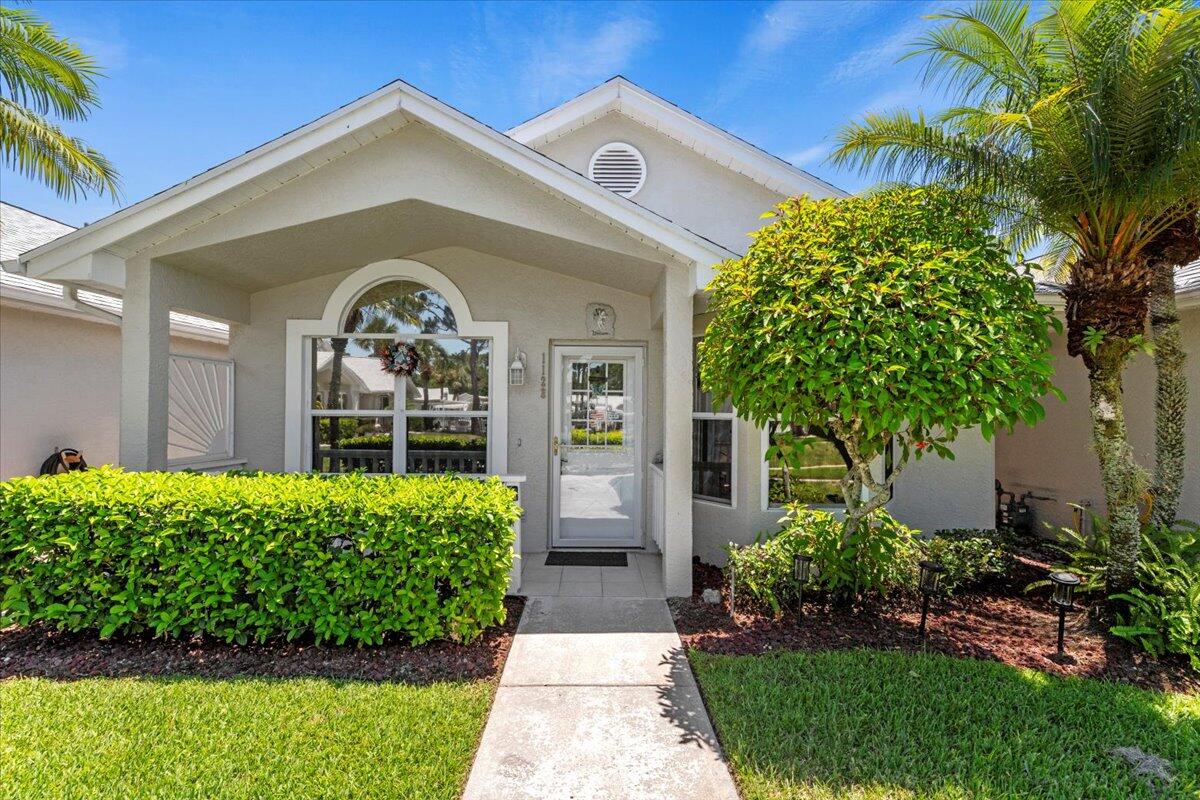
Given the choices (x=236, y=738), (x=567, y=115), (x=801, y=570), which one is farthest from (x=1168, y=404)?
(x=236, y=738)

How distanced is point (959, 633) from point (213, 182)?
27.1 ft

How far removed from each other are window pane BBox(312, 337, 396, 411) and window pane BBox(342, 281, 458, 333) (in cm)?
24

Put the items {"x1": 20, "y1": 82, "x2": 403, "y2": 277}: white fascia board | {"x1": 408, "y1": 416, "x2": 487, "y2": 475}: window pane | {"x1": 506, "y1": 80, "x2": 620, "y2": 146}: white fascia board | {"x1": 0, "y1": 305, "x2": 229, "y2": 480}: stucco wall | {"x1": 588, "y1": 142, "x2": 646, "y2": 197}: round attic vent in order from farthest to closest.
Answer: {"x1": 588, "y1": 142, "x2": 646, "y2": 197}: round attic vent
{"x1": 506, "y1": 80, "x2": 620, "y2": 146}: white fascia board
{"x1": 0, "y1": 305, "x2": 229, "y2": 480}: stucco wall
{"x1": 408, "y1": 416, "x2": 487, "y2": 475}: window pane
{"x1": 20, "y1": 82, "x2": 403, "y2": 277}: white fascia board

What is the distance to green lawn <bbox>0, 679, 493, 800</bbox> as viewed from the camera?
9.98 feet

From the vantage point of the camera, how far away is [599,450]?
8008 mm

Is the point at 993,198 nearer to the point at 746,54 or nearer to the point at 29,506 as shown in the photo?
the point at 746,54

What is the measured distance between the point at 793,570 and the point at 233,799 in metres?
4.46

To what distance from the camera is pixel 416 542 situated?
4594mm

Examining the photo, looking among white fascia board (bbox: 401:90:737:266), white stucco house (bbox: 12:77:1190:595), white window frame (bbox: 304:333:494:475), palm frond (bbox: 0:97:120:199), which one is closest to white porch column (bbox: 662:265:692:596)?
white stucco house (bbox: 12:77:1190:595)

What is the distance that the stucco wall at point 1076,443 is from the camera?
7.01m

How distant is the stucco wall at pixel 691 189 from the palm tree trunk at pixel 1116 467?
498 centimetres

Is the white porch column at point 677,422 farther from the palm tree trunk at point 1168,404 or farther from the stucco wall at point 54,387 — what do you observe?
the stucco wall at point 54,387

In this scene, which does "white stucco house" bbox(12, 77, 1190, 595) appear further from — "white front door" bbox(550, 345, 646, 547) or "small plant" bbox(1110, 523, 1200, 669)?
"small plant" bbox(1110, 523, 1200, 669)

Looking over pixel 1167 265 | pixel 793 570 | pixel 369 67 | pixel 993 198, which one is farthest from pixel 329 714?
pixel 369 67
